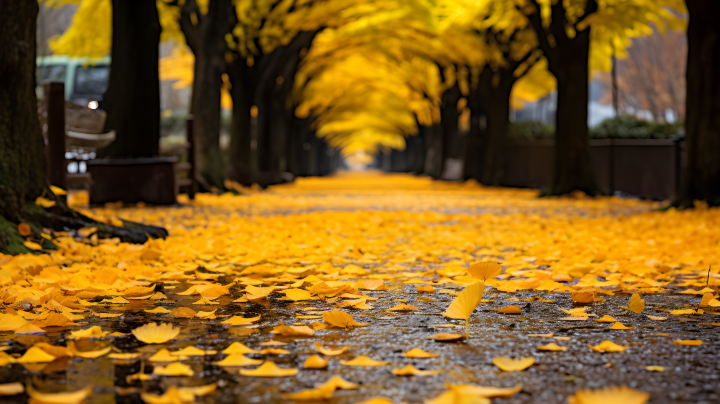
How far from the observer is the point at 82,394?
2.40 m

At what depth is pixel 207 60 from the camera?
17.4 metres

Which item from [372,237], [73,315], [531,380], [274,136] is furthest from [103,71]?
[531,380]

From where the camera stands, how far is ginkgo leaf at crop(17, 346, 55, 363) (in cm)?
291

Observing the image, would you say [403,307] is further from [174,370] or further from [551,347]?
[174,370]

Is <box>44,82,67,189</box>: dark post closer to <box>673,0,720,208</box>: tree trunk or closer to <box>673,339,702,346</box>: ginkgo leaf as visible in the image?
<box>673,339,702,346</box>: ginkgo leaf

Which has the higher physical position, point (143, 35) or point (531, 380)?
point (143, 35)

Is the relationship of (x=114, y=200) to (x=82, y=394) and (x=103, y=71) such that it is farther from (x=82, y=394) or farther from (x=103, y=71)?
(x=103, y=71)

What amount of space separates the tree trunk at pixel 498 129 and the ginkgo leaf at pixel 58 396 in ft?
78.3

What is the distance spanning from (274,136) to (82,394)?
2719cm

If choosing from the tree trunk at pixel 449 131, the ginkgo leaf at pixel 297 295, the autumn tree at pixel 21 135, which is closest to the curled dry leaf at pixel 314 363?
the ginkgo leaf at pixel 297 295

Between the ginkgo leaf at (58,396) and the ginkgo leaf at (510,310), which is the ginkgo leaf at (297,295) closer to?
the ginkgo leaf at (510,310)

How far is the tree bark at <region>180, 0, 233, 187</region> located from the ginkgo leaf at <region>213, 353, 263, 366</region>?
14.6 metres

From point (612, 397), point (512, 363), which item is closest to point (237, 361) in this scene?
point (512, 363)

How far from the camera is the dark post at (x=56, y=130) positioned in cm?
905
